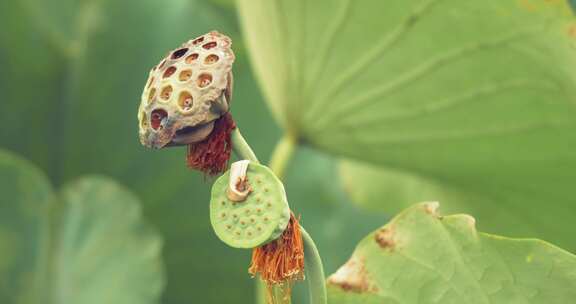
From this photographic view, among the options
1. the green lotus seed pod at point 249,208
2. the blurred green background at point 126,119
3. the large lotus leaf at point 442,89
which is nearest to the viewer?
the green lotus seed pod at point 249,208

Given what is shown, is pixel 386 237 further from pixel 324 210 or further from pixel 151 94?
pixel 324 210

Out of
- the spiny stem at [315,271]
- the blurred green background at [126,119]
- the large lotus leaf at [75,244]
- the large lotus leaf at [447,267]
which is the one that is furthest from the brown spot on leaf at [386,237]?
the blurred green background at [126,119]

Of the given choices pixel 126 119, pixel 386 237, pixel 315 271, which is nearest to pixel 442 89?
pixel 386 237

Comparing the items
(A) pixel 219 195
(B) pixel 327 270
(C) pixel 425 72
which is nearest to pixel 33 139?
(B) pixel 327 270

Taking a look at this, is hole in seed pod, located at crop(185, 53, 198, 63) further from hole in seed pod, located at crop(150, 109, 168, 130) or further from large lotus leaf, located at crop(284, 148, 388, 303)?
large lotus leaf, located at crop(284, 148, 388, 303)

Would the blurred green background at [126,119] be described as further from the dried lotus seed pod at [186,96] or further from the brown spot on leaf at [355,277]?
the dried lotus seed pod at [186,96]

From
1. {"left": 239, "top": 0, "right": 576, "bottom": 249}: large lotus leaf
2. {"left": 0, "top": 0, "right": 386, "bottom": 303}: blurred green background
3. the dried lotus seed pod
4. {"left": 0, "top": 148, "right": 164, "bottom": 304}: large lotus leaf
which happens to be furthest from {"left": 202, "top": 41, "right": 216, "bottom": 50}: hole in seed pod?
{"left": 0, "top": 0, "right": 386, "bottom": 303}: blurred green background
